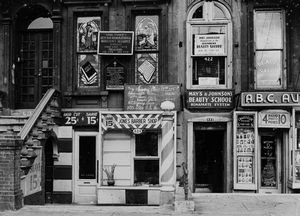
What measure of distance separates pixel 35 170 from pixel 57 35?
480 cm

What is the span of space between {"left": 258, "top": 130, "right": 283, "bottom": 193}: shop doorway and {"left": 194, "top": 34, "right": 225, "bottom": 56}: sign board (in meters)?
2.95

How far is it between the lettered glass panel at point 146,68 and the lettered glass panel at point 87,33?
1.54 meters

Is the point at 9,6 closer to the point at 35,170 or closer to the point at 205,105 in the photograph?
the point at 35,170

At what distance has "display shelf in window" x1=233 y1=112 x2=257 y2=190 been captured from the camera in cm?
1416

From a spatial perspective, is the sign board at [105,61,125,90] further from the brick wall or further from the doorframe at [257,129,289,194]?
the brick wall

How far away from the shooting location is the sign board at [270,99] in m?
13.8

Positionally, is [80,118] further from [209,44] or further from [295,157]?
[295,157]

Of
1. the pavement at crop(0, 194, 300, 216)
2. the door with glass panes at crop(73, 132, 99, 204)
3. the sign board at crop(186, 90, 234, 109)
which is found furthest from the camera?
the door with glass panes at crop(73, 132, 99, 204)

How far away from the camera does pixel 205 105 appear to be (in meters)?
14.5

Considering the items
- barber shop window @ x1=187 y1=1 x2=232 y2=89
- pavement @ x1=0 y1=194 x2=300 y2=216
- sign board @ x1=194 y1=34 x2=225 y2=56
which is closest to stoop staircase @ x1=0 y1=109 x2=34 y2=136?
pavement @ x1=0 y1=194 x2=300 y2=216

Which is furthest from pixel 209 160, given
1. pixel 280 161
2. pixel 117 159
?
pixel 117 159

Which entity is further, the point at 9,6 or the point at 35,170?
the point at 9,6

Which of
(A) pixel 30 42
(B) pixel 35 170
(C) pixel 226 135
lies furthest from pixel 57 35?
(C) pixel 226 135

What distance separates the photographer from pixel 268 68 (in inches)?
577
